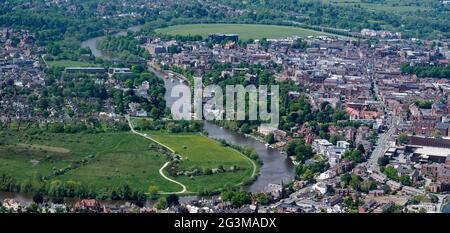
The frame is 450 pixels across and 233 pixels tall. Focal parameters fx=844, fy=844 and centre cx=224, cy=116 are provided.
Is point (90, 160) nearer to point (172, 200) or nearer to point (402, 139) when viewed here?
point (172, 200)

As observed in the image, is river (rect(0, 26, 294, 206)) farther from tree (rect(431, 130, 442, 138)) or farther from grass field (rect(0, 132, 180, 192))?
tree (rect(431, 130, 442, 138))

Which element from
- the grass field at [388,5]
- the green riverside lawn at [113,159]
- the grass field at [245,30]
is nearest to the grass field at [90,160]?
the green riverside lawn at [113,159]

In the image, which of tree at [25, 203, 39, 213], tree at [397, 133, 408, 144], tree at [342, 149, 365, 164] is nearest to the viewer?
tree at [25, 203, 39, 213]

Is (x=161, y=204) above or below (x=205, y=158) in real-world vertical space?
above

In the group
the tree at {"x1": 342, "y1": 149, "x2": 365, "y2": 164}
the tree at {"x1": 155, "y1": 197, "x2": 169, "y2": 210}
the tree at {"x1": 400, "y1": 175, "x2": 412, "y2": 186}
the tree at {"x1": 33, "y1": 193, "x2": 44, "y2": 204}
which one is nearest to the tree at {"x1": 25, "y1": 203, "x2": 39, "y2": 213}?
the tree at {"x1": 33, "y1": 193, "x2": 44, "y2": 204}

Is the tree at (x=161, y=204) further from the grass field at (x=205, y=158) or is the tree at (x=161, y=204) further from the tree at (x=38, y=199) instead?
the tree at (x=38, y=199)

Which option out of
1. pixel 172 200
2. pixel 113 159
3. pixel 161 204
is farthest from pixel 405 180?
pixel 113 159
